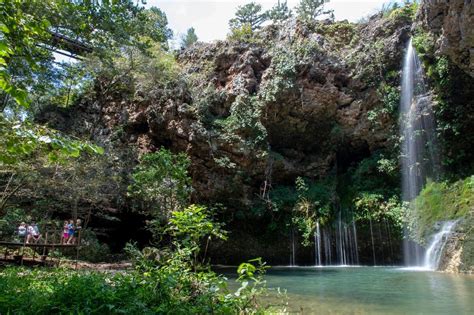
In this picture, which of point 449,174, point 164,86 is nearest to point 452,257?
point 449,174

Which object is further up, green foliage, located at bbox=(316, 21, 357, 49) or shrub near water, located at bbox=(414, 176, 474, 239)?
green foliage, located at bbox=(316, 21, 357, 49)

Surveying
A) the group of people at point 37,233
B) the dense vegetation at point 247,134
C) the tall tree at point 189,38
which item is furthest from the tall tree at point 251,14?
the group of people at point 37,233

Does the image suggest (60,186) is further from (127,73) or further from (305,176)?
(305,176)

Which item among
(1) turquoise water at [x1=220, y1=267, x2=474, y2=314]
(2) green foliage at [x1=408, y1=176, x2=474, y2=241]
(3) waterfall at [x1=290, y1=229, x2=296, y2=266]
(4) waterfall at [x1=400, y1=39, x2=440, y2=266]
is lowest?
(1) turquoise water at [x1=220, y1=267, x2=474, y2=314]

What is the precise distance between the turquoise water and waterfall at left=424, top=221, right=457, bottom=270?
68.7 inches

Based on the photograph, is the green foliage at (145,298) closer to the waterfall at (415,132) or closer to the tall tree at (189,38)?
the waterfall at (415,132)

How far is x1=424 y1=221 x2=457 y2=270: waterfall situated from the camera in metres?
11.8

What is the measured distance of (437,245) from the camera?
Result: 12.1 m

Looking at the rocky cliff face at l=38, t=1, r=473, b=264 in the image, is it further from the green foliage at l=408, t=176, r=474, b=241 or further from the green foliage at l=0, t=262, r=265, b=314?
the green foliage at l=0, t=262, r=265, b=314

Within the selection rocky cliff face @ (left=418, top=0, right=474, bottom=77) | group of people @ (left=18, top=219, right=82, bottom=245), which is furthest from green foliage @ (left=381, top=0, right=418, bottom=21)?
group of people @ (left=18, top=219, right=82, bottom=245)

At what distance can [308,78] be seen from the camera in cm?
1778

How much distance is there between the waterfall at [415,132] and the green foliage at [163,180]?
893cm

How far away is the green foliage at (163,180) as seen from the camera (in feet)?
42.0

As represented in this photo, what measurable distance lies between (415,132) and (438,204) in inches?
136
